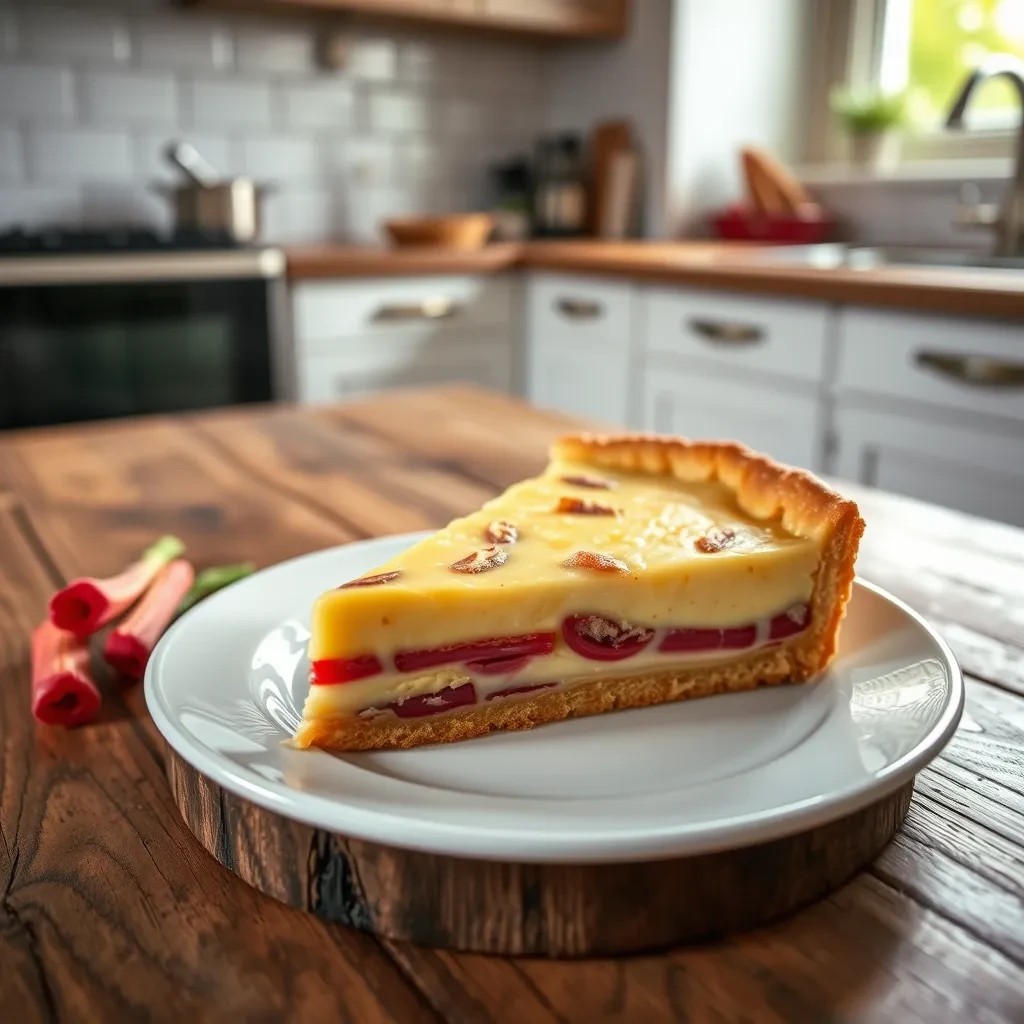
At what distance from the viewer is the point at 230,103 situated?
288cm

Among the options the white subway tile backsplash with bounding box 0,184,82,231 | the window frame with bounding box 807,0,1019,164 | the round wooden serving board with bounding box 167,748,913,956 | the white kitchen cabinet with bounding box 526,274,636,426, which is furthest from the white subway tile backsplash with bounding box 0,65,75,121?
the round wooden serving board with bounding box 167,748,913,956

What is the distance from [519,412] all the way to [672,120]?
1877mm

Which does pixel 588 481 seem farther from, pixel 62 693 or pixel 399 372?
pixel 399 372

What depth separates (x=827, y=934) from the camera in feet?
1.48

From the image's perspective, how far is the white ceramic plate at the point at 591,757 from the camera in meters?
0.44

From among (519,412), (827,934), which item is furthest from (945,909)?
(519,412)

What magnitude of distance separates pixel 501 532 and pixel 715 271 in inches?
62.8

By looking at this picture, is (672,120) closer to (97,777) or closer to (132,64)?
(132,64)

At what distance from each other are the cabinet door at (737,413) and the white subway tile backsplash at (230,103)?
1.40m

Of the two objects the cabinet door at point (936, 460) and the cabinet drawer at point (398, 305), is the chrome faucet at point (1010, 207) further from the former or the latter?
the cabinet drawer at point (398, 305)

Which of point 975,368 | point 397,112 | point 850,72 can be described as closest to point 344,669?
point 975,368

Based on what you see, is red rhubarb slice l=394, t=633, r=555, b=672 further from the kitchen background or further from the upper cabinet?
the upper cabinet

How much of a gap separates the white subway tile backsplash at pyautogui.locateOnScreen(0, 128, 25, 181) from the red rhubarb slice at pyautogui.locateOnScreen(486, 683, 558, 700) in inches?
100

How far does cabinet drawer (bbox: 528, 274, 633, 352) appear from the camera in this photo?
99.3 inches
